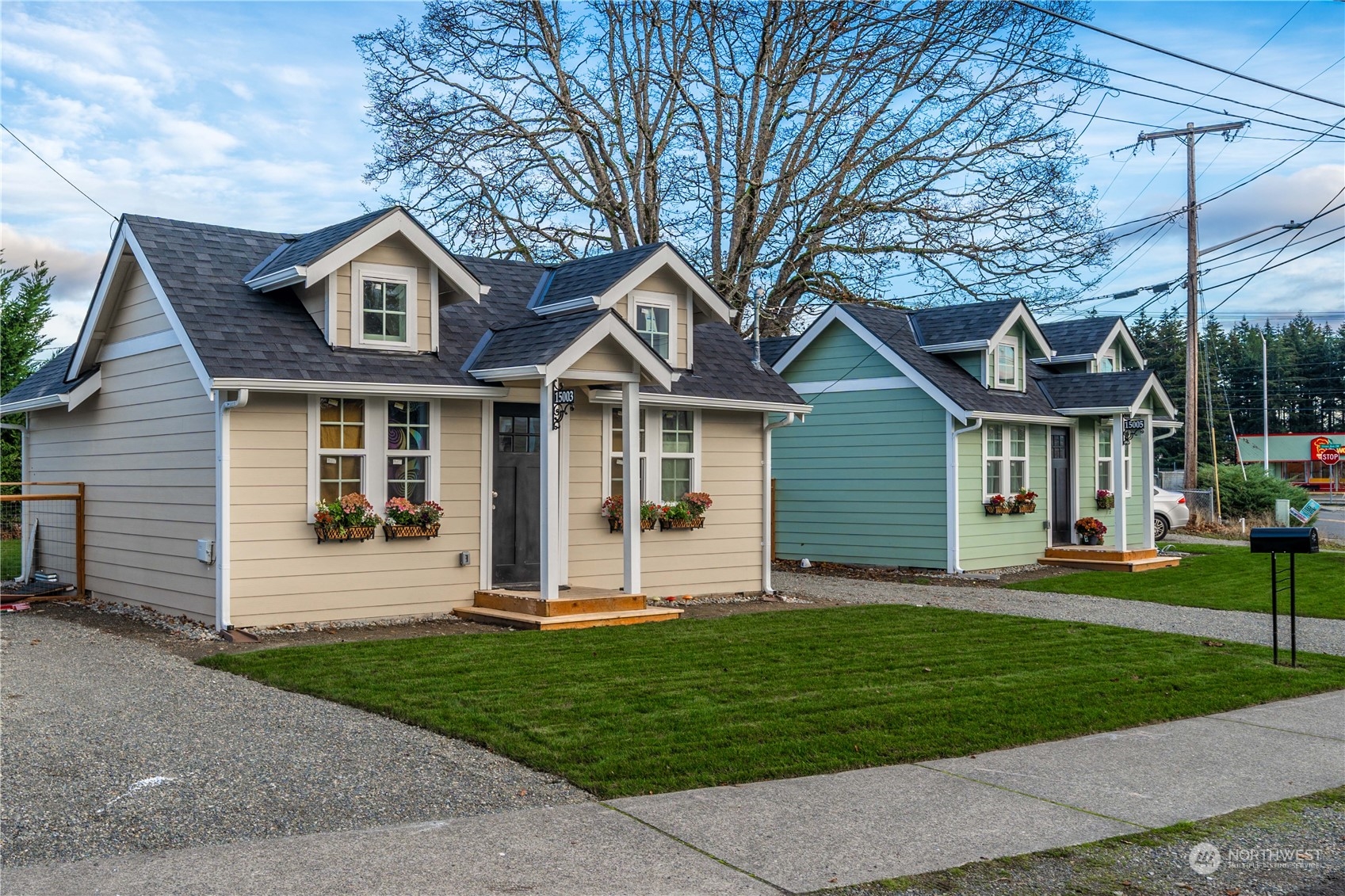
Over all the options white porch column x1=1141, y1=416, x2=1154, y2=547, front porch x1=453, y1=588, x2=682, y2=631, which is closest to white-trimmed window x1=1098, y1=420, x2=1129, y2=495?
white porch column x1=1141, y1=416, x2=1154, y2=547

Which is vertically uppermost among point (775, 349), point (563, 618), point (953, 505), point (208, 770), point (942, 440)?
point (775, 349)

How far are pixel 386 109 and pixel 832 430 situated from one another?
42.8 feet

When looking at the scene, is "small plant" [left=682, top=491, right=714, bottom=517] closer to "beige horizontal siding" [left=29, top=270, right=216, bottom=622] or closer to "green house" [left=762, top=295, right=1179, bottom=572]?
"green house" [left=762, top=295, right=1179, bottom=572]

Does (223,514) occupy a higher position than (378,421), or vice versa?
(378,421)

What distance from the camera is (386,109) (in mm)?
25734

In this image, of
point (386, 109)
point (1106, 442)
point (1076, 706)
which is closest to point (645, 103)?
point (386, 109)

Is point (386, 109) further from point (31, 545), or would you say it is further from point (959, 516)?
point (959, 516)

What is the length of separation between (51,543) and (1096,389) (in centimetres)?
1801

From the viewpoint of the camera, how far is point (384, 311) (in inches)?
512

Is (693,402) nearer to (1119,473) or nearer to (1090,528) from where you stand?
(1119,473)

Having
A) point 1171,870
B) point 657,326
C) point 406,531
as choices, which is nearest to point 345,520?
point 406,531

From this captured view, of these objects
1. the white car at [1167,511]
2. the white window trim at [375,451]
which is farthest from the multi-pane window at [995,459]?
the white window trim at [375,451]

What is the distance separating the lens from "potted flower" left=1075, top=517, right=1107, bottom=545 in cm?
2189

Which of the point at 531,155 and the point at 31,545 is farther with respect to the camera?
the point at 531,155
